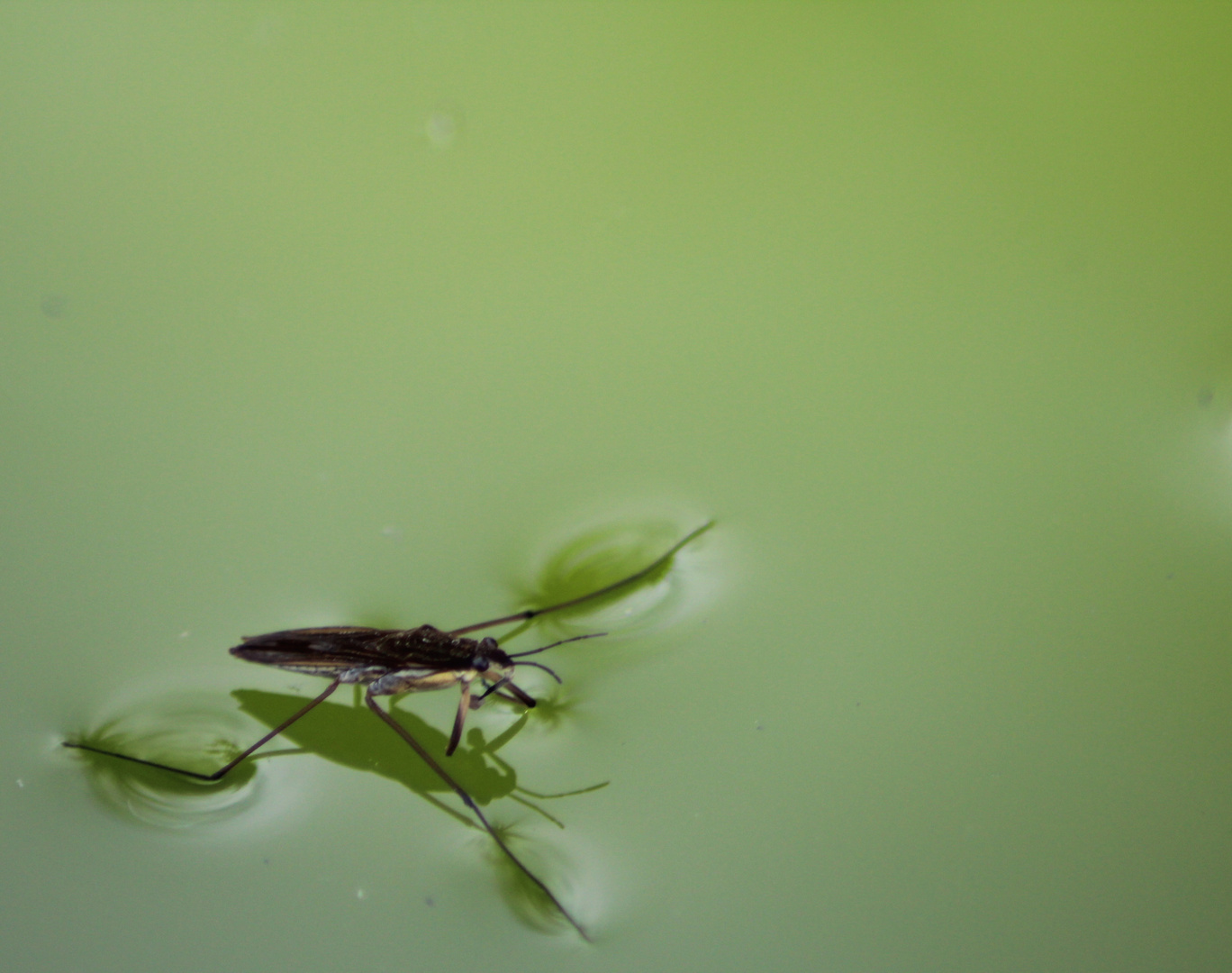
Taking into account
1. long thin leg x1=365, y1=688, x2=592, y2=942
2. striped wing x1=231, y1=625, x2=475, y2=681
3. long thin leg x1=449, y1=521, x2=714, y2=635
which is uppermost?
striped wing x1=231, y1=625, x2=475, y2=681

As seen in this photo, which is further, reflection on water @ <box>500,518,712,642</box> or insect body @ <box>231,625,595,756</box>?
reflection on water @ <box>500,518,712,642</box>

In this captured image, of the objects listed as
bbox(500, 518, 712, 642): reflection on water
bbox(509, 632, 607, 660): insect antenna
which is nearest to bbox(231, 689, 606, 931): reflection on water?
bbox(509, 632, 607, 660): insect antenna

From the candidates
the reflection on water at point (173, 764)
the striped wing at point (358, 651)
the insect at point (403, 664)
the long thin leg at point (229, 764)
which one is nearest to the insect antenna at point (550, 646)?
the insect at point (403, 664)

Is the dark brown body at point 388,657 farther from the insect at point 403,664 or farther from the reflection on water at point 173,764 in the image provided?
the reflection on water at point 173,764

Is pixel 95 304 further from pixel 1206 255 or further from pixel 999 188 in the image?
pixel 1206 255

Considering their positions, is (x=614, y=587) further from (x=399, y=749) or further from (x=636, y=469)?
(x=399, y=749)

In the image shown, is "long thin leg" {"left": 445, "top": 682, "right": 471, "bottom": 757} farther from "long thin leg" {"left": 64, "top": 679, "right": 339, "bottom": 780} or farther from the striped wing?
"long thin leg" {"left": 64, "top": 679, "right": 339, "bottom": 780}
